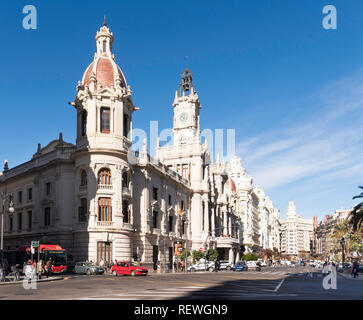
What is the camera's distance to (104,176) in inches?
2180

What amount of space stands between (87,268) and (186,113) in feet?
173

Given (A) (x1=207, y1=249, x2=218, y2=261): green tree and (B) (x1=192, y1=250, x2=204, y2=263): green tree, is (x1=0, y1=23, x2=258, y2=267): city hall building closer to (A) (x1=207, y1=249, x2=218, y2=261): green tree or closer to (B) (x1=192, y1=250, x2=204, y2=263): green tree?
(B) (x1=192, y1=250, x2=204, y2=263): green tree

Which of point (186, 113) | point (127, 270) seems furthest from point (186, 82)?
point (127, 270)

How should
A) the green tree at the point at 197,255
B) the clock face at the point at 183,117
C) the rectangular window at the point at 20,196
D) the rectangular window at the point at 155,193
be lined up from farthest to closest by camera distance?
the clock face at the point at 183,117, the green tree at the point at 197,255, the rectangular window at the point at 155,193, the rectangular window at the point at 20,196

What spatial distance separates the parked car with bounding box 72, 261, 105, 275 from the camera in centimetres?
4816

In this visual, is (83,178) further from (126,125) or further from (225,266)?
(225,266)

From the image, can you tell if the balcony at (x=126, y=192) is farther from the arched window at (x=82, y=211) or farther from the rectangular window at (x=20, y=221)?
the rectangular window at (x=20, y=221)

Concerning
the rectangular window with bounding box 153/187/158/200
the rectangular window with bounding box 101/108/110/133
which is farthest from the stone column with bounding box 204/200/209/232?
the rectangular window with bounding box 101/108/110/133

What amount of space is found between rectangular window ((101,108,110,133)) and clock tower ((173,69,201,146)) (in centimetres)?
3702

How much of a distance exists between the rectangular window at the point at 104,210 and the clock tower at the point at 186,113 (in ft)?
130

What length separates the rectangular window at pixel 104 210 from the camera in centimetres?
5459

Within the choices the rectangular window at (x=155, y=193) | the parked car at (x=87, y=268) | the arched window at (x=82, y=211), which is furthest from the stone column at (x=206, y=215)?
the parked car at (x=87, y=268)
